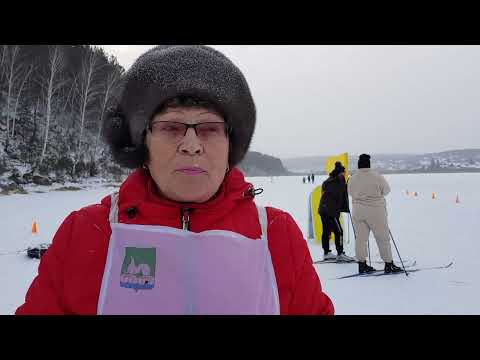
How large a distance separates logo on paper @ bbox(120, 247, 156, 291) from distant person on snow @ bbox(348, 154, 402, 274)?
4619 millimetres

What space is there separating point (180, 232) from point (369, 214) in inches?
180

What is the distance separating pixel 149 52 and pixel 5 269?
191 inches

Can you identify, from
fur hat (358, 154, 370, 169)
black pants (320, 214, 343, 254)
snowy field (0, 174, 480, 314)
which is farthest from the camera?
black pants (320, 214, 343, 254)

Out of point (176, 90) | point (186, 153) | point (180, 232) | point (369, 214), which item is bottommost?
point (369, 214)

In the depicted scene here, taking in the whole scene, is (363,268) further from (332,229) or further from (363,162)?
(363,162)

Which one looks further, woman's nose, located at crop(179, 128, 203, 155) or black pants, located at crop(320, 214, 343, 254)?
black pants, located at crop(320, 214, 343, 254)

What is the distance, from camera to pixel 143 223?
1188 mm

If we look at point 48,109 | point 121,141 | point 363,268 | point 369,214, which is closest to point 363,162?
point 369,214

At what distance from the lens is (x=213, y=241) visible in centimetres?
116

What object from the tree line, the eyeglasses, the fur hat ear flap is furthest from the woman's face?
the tree line

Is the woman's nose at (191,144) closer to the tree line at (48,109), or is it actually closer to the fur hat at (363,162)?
the fur hat at (363,162)

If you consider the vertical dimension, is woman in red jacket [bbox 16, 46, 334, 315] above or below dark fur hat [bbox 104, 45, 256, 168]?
below

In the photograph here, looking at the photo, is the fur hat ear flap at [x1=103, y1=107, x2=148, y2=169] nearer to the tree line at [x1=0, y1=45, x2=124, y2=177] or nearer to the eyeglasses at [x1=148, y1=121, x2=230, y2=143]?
the eyeglasses at [x1=148, y1=121, x2=230, y2=143]

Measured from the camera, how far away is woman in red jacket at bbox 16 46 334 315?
1.11 m
